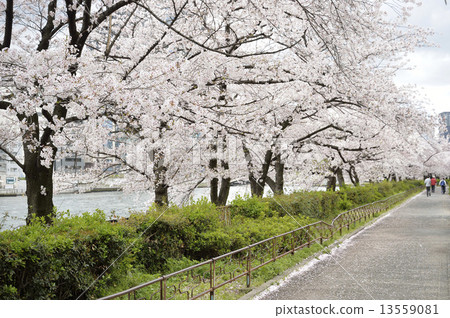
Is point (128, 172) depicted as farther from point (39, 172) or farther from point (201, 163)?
point (39, 172)

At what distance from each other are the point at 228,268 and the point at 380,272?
10.4 ft

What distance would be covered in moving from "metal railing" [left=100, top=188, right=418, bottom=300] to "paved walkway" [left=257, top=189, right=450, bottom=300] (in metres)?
0.72

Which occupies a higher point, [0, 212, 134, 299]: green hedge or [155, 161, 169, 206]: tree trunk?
[155, 161, 169, 206]: tree trunk

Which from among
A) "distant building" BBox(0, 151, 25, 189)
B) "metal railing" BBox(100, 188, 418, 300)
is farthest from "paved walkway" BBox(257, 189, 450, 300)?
"distant building" BBox(0, 151, 25, 189)

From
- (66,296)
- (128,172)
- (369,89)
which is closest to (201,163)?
(128,172)

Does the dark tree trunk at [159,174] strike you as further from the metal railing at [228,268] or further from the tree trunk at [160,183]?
the metal railing at [228,268]

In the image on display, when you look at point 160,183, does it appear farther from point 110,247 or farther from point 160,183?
point 110,247

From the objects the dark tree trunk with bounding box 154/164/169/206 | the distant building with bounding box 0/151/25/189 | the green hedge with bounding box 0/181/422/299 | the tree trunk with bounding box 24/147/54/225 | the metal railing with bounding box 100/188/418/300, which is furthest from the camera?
the distant building with bounding box 0/151/25/189

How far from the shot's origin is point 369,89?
12297 millimetres

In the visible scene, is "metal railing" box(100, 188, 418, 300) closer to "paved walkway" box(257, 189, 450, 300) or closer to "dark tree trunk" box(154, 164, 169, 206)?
"paved walkway" box(257, 189, 450, 300)

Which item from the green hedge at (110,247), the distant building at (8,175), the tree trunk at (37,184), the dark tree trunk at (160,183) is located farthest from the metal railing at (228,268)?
the distant building at (8,175)

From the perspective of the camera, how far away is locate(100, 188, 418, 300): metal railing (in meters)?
6.08

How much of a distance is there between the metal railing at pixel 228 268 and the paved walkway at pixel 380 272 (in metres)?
0.72

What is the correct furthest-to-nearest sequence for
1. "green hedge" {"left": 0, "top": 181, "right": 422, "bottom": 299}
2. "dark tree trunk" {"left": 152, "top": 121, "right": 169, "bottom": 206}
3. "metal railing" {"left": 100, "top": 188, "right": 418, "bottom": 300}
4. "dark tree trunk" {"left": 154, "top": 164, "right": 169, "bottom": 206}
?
"dark tree trunk" {"left": 154, "top": 164, "right": 169, "bottom": 206} → "dark tree trunk" {"left": 152, "top": 121, "right": 169, "bottom": 206} → "metal railing" {"left": 100, "top": 188, "right": 418, "bottom": 300} → "green hedge" {"left": 0, "top": 181, "right": 422, "bottom": 299}
